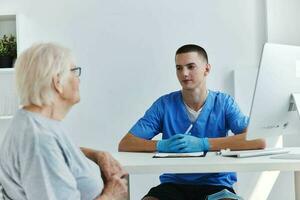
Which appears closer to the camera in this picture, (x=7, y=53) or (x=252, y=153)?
(x=252, y=153)

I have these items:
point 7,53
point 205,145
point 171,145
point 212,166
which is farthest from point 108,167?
point 7,53

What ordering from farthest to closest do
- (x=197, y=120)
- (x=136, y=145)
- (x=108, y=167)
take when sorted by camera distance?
Result: (x=197, y=120) < (x=136, y=145) < (x=108, y=167)

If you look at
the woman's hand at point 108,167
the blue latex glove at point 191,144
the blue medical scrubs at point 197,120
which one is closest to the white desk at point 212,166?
the woman's hand at point 108,167

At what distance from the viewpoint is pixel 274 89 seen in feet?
5.52

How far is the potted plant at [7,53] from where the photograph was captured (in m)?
2.86

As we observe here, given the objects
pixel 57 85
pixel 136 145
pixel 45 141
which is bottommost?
pixel 136 145

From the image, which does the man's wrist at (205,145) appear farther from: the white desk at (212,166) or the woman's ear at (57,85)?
the woman's ear at (57,85)

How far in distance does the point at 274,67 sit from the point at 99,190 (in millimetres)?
769

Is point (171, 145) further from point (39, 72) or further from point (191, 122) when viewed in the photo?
point (39, 72)

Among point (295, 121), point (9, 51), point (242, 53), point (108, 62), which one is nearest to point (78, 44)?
point (108, 62)

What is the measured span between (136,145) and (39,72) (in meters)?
0.94

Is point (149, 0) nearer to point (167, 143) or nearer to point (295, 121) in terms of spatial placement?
point (167, 143)

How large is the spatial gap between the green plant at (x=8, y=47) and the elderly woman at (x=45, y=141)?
65.0 inches

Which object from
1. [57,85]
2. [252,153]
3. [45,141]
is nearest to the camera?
[45,141]
